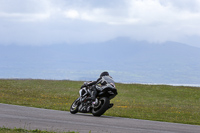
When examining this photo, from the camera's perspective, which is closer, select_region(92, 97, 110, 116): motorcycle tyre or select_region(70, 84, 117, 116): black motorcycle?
select_region(92, 97, 110, 116): motorcycle tyre

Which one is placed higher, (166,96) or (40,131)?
(166,96)

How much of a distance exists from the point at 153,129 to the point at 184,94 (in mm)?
37201

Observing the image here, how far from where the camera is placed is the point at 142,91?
52.7 metres

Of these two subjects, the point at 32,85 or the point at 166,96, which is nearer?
the point at 166,96

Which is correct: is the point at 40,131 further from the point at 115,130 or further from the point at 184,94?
the point at 184,94

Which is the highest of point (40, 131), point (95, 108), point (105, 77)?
point (105, 77)

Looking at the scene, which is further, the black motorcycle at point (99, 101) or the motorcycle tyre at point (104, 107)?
the black motorcycle at point (99, 101)

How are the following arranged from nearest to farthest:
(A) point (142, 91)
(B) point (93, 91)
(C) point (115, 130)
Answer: (C) point (115, 130)
(B) point (93, 91)
(A) point (142, 91)

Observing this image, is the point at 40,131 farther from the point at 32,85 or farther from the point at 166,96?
the point at 32,85

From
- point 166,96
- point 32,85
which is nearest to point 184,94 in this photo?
point 166,96

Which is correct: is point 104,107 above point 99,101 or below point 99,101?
below

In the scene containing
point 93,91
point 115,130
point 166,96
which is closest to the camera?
point 115,130

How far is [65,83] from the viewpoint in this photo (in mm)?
57344

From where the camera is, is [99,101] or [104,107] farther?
[99,101]
